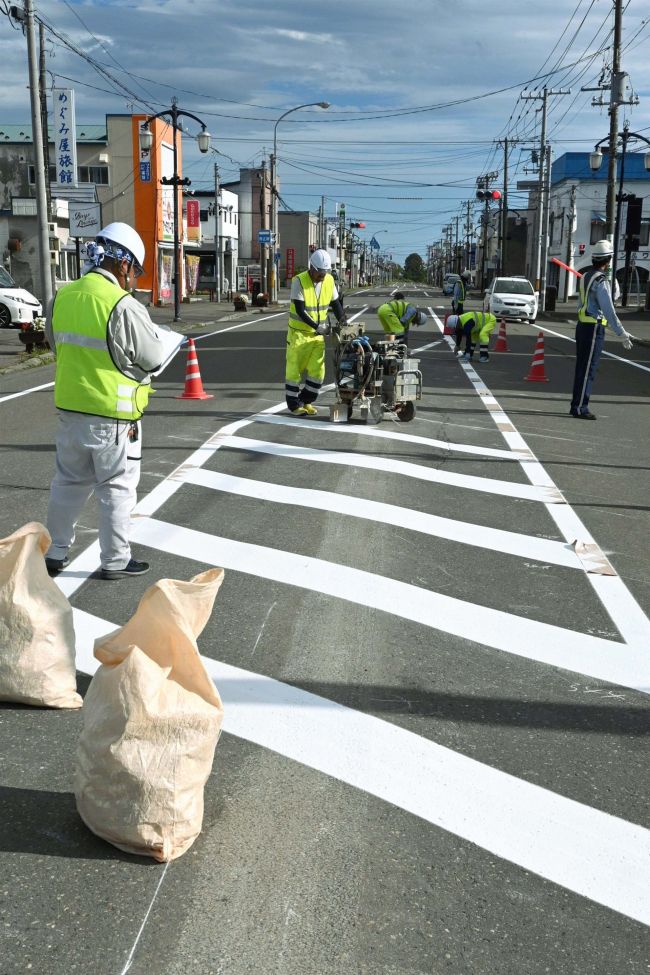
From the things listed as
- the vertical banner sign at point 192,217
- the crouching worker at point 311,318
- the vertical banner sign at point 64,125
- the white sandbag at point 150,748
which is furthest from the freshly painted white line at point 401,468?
the vertical banner sign at point 192,217

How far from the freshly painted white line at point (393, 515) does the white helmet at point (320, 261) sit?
3640 mm

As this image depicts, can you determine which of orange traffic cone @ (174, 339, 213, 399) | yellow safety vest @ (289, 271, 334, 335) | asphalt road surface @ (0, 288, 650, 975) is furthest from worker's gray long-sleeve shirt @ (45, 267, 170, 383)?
orange traffic cone @ (174, 339, 213, 399)

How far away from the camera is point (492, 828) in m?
3.52

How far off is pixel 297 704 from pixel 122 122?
59.8 metres

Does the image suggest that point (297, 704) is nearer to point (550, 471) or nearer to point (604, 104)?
point (550, 471)

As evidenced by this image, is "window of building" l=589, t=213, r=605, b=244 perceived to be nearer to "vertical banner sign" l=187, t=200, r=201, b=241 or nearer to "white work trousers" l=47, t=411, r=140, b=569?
"vertical banner sign" l=187, t=200, r=201, b=241

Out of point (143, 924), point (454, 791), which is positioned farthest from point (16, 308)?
point (143, 924)

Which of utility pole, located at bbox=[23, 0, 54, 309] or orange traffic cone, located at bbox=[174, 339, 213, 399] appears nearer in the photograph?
orange traffic cone, located at bbox=[174, 339, 213, 399]

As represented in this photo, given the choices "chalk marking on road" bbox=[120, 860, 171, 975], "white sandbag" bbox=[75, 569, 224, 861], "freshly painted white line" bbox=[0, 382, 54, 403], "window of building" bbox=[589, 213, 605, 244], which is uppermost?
"window of building" bbox=[589, 213, 605, 244]

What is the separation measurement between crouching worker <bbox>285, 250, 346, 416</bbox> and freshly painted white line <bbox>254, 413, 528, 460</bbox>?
1.64 ft

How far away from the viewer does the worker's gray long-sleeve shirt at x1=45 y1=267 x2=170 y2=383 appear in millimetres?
5617

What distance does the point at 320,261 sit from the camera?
12.2 m

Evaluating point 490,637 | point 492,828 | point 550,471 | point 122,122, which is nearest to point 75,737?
point 492,828

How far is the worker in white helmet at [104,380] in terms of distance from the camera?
18.5ft
